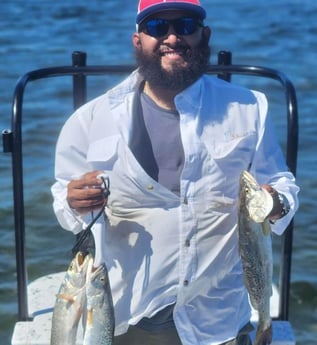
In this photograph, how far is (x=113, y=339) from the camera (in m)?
3.46

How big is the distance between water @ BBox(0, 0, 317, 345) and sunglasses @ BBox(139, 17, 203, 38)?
3.41 meters

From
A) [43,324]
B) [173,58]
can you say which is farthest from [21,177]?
[173,58]

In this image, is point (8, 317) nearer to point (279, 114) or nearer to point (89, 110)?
point (89, 110)

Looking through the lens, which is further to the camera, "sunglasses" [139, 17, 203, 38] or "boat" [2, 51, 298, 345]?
"boat" [2, 51, 298, 345]

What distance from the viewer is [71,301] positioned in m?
3.34

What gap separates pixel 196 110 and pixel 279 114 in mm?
8032

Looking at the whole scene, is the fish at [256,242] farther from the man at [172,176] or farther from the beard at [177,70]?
the beard at [177,70]

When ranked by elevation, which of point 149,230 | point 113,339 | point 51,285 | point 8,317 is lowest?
point 8,317

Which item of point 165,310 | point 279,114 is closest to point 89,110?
point 165,310

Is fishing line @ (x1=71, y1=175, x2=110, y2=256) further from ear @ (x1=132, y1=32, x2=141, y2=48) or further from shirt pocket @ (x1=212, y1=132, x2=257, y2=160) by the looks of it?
ear @ (x1=132, y1=32, x2=141, y2=48)

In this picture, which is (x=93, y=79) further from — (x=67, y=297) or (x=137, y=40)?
(x=67, y=297)

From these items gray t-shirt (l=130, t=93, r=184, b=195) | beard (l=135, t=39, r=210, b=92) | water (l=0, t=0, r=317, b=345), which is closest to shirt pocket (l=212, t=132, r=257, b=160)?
gray t-shirt (l=130, t=93, r=184, b=195)

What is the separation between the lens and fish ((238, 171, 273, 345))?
10.5ft

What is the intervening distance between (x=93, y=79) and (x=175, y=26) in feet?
31.4
